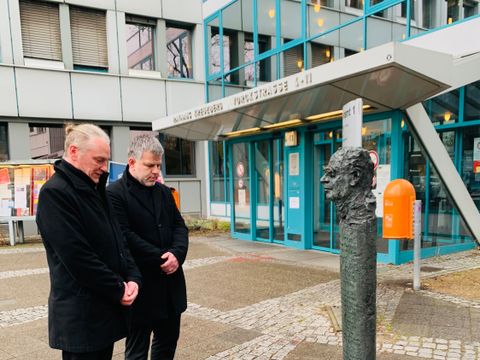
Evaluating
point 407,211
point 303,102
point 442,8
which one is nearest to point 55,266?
point 407,211

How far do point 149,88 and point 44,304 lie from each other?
907cm

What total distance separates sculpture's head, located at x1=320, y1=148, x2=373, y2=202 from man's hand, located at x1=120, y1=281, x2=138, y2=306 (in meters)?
1.22

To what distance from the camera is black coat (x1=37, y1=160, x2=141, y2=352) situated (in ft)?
6.04

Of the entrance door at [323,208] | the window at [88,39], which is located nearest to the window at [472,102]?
the entrance door at [323,208]

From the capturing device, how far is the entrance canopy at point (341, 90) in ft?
15.3

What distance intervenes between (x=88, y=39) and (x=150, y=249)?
11.4 m

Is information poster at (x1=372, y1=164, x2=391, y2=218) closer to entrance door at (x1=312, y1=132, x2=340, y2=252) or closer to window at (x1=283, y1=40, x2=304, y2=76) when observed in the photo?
→ entrance door at (x1=312, y1=132, x2=340, y2=252)

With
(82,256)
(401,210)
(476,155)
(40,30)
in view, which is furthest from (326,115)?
(40,30)

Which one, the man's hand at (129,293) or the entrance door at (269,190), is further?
the entrance door at (269,190)

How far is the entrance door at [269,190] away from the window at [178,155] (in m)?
4.77

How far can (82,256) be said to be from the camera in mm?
1837

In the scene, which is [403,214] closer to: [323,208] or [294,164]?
[323,208]

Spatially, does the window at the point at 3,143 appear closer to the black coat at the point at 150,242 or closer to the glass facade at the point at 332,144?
the glass facade at the point at 332,144

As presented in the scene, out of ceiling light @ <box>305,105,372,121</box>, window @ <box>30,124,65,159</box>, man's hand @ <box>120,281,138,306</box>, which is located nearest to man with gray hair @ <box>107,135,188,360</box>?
man's hand @ <box>120,281,138,306</box>
